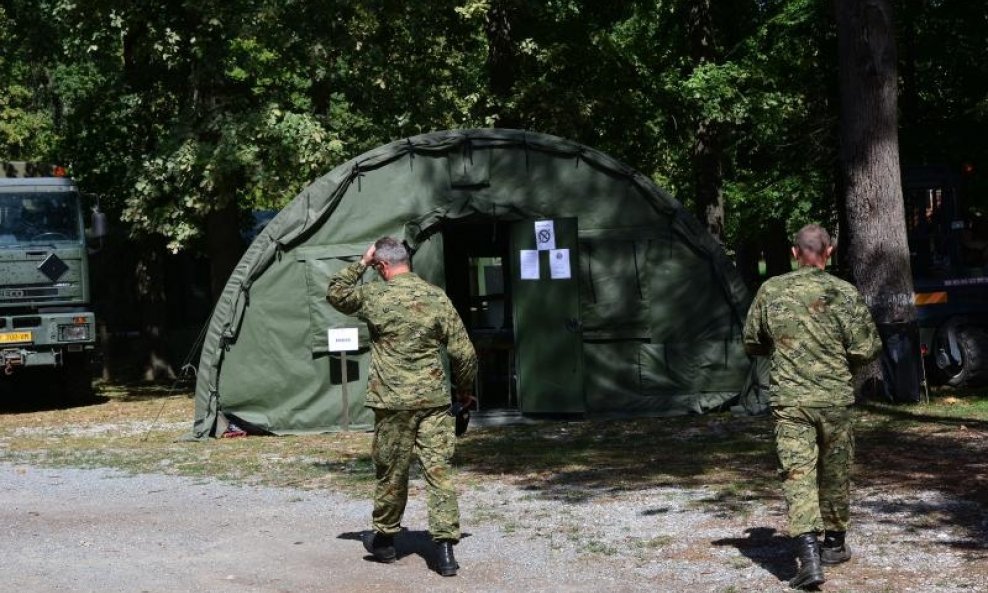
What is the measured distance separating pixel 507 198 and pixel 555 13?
8876mm

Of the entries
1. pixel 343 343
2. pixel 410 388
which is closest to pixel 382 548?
pixel 410 388

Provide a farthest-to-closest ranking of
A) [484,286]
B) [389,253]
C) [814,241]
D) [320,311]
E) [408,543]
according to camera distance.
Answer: [484,286] → [320,311] → [408,543] → [389,253] → [814,241]

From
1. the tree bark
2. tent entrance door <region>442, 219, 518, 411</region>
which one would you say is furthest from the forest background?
the tree bark

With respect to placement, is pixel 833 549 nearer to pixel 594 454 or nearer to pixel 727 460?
pixel 727 460

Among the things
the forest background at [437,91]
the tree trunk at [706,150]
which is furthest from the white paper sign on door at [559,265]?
the tree trunk at [706,150]

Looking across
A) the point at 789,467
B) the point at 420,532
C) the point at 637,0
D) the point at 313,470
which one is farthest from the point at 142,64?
the point at 789,467

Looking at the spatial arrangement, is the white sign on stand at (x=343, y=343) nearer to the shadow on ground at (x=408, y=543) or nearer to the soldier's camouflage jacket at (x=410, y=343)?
the shadow on ground at (x=408, y=543)

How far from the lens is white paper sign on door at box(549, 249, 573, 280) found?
50.0 ft

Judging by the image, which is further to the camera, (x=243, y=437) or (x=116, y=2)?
(x=116, y=2)

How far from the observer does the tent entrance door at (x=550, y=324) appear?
15227mm

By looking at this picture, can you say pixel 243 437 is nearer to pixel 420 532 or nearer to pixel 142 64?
pixel 420 532

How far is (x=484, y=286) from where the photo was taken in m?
18.5

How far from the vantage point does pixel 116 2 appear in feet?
66.2

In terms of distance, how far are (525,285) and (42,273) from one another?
758 cm
